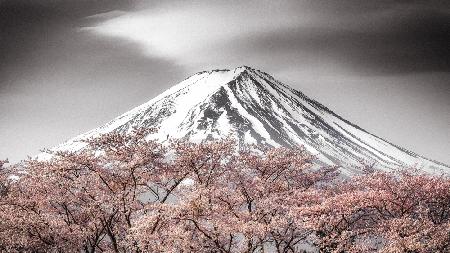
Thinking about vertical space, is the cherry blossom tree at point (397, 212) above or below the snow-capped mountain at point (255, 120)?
below

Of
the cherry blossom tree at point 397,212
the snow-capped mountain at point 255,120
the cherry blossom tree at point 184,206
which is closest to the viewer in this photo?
the cherry blossom tree at point 184,206

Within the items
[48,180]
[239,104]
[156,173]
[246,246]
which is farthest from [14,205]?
[239,104]

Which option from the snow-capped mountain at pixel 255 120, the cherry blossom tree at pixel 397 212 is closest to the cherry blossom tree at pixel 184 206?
the cherry blossom tree at pixel 397 212

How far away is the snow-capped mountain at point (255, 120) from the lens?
108 m

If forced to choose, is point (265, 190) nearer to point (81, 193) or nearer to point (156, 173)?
point (156, 173)

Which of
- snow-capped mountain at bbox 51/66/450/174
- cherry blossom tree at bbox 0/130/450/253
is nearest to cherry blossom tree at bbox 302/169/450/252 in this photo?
cherry blossom tree at bbox 0/130/450/253

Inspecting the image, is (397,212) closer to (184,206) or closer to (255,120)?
(184,206)

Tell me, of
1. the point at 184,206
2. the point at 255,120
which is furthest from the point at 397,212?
the point at 255,120

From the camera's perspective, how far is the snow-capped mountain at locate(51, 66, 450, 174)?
356 feet

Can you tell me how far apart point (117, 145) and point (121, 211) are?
9.58ft

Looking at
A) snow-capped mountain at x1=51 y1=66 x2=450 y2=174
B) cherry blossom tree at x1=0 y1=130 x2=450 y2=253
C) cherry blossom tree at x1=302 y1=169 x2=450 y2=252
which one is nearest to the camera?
cherry blossom tree at x1=0 y1=130 x2=450 y2=253

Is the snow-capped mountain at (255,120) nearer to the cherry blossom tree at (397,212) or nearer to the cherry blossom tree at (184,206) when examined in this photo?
the cherry blossom tree at (397,212)

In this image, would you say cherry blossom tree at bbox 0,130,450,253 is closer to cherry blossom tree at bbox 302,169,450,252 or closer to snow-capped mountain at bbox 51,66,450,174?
cherry blossom tree at bbox 302,169,450,252

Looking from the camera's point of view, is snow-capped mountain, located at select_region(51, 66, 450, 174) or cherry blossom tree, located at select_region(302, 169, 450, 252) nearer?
cherry blossom tree, located at select_region(302, 169, 450, 252)
